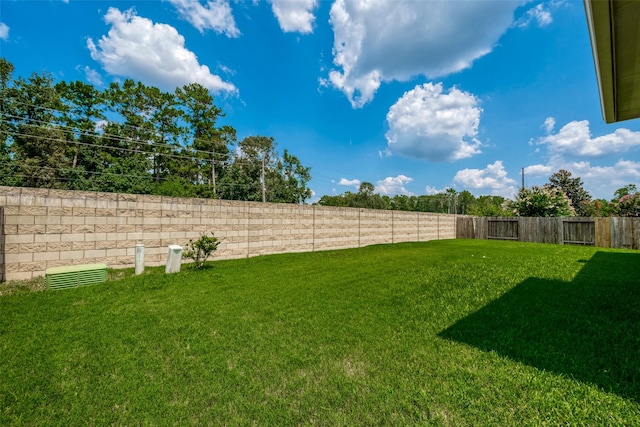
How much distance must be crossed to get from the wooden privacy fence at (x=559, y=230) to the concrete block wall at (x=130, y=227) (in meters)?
11.5

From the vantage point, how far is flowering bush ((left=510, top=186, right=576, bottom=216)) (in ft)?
54.1

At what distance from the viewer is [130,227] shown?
6.13 m

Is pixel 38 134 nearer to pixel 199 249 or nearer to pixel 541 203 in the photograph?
pixel 199 249

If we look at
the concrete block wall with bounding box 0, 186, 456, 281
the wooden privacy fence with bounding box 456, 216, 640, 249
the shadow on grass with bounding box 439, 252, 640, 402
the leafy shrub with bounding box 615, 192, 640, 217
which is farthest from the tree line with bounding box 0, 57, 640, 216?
the shadow on grass with bounding box 439, 252, 640, 402

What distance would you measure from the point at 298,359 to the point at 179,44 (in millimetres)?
14375

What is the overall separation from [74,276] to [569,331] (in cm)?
763

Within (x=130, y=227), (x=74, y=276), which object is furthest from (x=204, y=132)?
(x=74, y=276)

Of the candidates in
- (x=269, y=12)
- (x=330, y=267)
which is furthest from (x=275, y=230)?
(x=269, y=12)

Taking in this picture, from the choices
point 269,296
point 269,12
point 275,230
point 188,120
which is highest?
point 188,120

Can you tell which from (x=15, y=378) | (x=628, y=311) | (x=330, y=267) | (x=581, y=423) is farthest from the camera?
(x=330, y=267)

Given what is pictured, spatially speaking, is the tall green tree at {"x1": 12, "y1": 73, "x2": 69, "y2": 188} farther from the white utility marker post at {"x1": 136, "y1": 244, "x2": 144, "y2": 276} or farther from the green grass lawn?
the green grass lawn

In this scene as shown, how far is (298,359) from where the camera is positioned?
233cm

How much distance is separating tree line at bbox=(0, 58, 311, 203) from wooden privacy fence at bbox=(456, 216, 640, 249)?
17934 mm

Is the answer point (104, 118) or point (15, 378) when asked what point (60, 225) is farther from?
point (104, 118)
